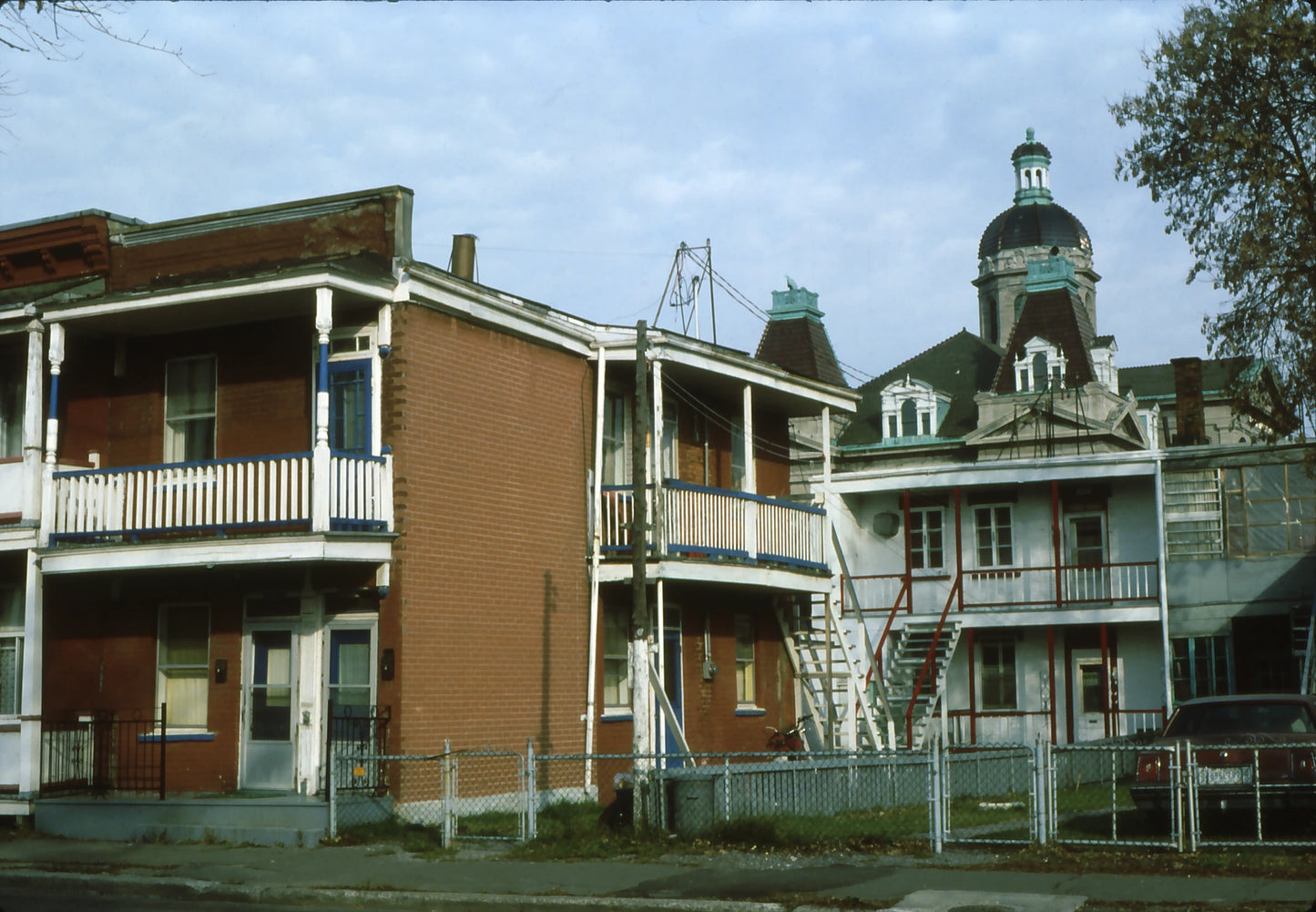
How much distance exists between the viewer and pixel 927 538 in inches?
1395

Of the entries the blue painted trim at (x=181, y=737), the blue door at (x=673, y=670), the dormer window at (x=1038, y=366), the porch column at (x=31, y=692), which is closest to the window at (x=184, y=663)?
the blue painted trim at (x=181, y=737)

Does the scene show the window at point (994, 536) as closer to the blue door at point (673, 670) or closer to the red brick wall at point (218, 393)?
the blue door at point (673, 670)

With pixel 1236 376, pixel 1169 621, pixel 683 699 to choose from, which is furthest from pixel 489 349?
pixel 1169 621

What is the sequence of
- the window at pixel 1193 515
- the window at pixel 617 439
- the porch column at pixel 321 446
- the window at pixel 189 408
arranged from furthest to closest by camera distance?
1. the window at pixel 1193 515
2. the window at pixel 617 439
3. the window at pixel 189 408
4. the porch column at pixel 321 446

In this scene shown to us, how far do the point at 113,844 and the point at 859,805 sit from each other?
9562mm

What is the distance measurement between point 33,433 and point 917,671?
18.8 m

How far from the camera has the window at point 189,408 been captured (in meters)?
20.5

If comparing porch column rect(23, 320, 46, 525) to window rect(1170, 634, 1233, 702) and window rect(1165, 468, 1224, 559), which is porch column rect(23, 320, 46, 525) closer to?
window rect(1165, 468, 1224, 559)

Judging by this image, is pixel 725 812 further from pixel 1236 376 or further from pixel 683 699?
pixel 1236 376

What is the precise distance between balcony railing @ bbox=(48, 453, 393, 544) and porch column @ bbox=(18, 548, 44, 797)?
26.8 inches

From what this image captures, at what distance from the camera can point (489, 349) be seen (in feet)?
68.0

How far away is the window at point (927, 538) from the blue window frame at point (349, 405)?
61.8 ft

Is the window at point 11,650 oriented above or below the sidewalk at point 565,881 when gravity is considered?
above

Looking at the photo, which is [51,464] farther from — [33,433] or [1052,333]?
[1052,333]
